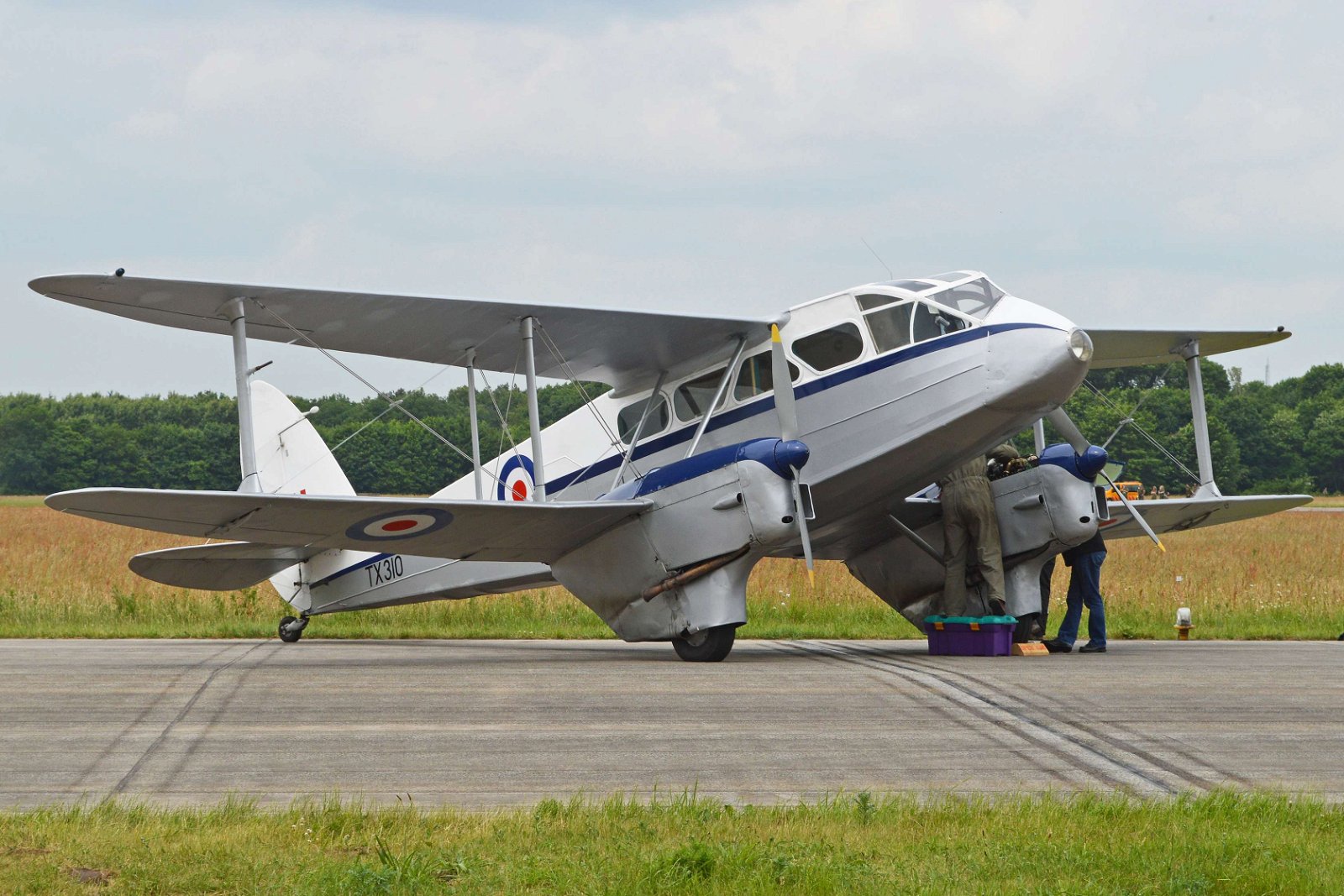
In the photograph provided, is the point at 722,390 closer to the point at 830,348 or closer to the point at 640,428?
the point at 830,348

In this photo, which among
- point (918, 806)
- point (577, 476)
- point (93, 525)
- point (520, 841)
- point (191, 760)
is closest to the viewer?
point (520, 841)

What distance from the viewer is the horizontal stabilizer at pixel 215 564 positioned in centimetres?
1631

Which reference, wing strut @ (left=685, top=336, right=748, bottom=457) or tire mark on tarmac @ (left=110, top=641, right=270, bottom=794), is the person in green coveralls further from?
tire mark on tarmac @ (left=110, top=641, right=270, bottom=794)

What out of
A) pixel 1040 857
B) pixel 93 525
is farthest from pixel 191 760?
pixel 93 525

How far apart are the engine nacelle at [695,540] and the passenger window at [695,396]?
1.23 m

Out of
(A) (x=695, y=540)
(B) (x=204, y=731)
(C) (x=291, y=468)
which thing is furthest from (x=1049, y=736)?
(C) (x=291, y=468)

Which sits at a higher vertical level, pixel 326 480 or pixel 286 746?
pixel 326 480

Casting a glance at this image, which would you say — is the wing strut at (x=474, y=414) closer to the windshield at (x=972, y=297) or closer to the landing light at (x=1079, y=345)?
the windshield at (x=972, y=297)

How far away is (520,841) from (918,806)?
206 cm

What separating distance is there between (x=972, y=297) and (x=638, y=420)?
15.0ft

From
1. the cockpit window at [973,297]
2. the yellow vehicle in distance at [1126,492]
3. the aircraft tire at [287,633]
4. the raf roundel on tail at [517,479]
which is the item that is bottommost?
the aircraft tire at [287,633]

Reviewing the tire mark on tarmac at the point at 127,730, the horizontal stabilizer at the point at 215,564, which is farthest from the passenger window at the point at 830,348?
the tire mark on tarmac at the point at 127,730

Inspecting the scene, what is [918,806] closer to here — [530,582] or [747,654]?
[747,654]

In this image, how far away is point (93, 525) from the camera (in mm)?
47781
